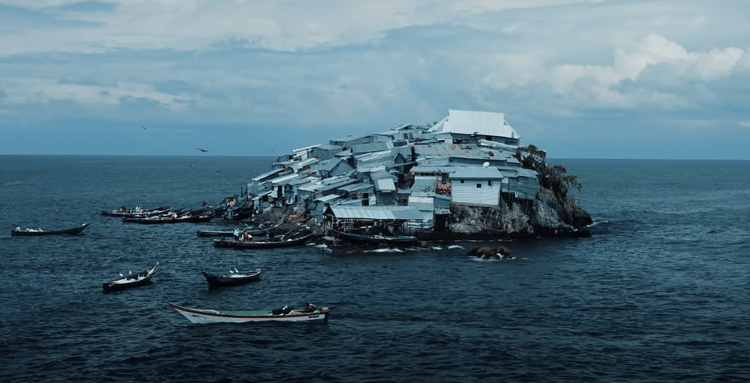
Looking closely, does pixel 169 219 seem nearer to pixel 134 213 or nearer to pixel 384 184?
pixel 134 213

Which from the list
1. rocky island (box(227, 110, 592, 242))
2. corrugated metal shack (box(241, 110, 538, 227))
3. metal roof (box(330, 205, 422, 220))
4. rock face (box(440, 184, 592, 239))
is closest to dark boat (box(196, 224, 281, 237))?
rocky island (box(227, 110, 592, 242))

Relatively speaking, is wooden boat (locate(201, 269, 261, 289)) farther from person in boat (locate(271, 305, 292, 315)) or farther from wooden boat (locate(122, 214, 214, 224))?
wooden boat (locate(122, 214, 214, 224))

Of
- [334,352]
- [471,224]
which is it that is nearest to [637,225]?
[471,224]

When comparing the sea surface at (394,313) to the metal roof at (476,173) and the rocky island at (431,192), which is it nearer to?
the rocky island at (431,192)

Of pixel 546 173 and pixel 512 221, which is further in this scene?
pixel 546 173

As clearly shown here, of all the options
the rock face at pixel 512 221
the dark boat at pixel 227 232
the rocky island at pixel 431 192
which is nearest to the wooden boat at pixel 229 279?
the rocky island at pixel 431 192

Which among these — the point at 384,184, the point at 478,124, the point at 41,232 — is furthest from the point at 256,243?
the point at 478,124

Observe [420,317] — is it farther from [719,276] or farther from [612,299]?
[719,276]
